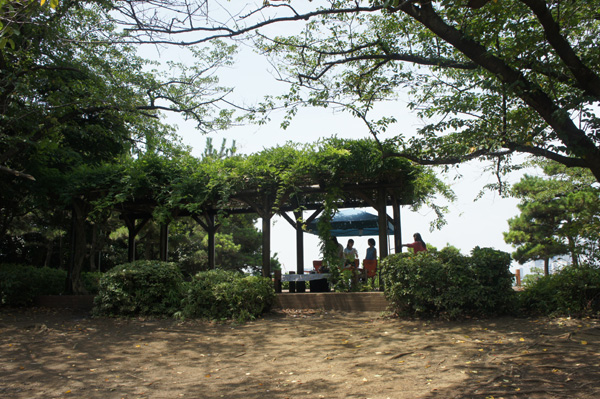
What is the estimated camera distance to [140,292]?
8406 millimetres

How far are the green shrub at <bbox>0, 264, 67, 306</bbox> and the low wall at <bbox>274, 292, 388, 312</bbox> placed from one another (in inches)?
222

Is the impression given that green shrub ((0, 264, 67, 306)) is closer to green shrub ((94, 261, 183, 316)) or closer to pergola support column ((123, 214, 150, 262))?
pergola support column ((123, 214, 150, 262))

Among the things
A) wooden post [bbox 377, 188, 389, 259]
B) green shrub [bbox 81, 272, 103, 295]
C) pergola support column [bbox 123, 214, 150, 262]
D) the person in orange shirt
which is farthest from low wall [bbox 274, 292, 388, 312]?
green shrub [bbox 81, 272, 103, 295]

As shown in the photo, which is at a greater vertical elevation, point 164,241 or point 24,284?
point 164,241

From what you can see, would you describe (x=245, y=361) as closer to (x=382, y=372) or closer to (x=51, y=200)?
(x=382, y=372)

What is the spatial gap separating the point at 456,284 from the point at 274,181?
4141 mm

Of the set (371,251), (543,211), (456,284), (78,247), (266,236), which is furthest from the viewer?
(543,211)

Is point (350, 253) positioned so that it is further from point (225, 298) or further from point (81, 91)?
point (81, 91)

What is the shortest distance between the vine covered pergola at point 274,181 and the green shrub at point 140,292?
1.55 metres

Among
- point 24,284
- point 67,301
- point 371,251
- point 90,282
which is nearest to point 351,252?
point 371,251

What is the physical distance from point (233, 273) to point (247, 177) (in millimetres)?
2019

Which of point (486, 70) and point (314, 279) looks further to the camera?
point (314, 279)

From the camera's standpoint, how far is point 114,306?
336 inches

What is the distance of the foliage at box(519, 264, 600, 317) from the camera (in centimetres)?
656
